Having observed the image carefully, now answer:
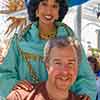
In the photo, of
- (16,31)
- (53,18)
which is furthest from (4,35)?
(53,18)

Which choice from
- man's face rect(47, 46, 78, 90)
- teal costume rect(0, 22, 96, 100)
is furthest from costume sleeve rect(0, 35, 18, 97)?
man's face rect(47, 46, 78, 90)

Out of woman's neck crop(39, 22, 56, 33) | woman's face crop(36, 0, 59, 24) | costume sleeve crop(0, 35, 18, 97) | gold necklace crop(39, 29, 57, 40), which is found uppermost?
woman's face crop(36, 0, 59, 24)

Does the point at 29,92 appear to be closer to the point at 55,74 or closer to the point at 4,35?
the point at 55,74

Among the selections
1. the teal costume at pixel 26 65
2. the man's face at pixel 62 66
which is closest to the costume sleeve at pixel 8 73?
the teal costume at pixel 26 65

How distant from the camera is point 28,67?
2.81 feet

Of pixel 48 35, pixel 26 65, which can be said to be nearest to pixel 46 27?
pixel 48 35

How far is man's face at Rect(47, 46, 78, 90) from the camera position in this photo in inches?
32.0

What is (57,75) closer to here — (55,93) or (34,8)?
(55,93)

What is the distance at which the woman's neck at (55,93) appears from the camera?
84 centimetres

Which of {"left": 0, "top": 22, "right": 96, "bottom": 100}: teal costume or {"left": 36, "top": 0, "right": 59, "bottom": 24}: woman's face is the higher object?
{"left": 36, "top": 0, "right": 59, "bottom": 24}: woman's face

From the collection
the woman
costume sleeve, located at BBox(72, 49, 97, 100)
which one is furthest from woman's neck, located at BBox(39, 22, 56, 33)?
costume sleeve, located at BBox(72, 49, 97, 100)

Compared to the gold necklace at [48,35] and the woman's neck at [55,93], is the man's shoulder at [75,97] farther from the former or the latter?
the gold necklace at [48,35]

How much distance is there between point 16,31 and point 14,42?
0.04 meters

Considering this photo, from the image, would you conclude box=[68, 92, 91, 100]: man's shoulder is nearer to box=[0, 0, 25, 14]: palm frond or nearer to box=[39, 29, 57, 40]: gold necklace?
box=[39, 29, 57, 40]: gold necklace
